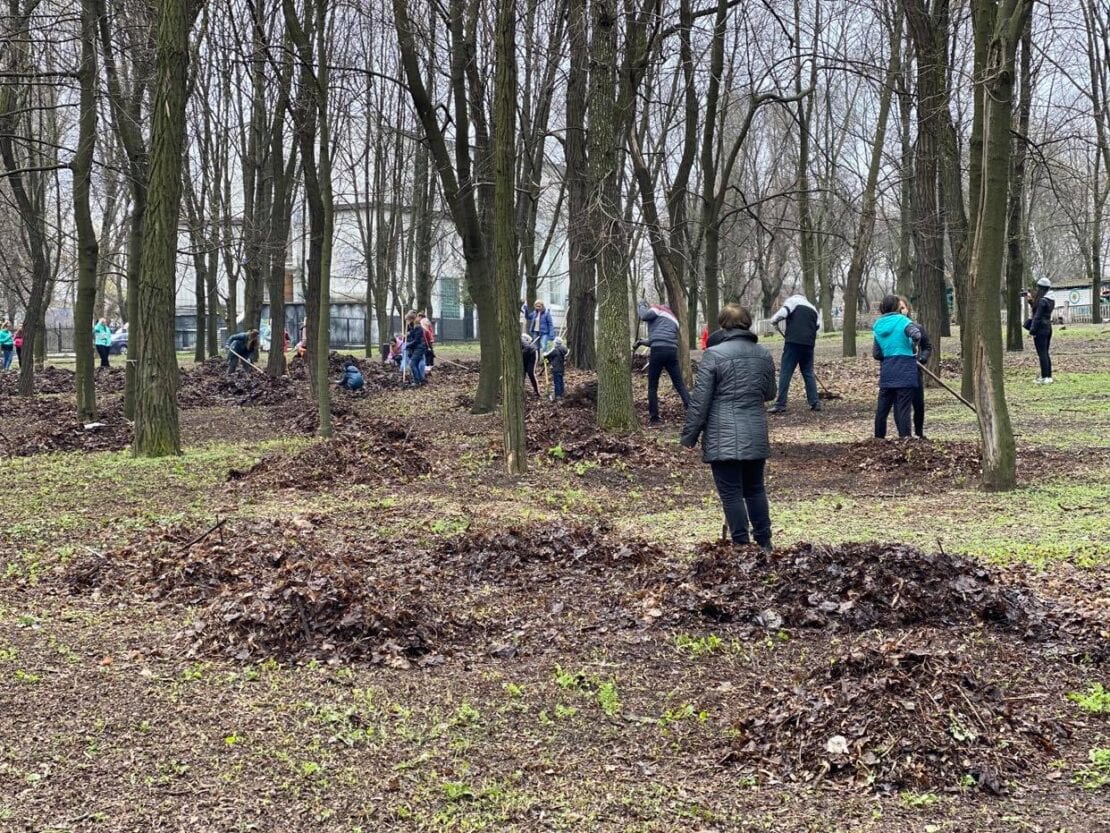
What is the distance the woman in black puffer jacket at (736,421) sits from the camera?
7.66 meters

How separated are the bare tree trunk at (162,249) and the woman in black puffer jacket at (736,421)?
7.69 meters

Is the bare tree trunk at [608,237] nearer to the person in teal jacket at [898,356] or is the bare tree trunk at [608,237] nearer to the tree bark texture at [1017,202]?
the person in teal jacket at [898,356]

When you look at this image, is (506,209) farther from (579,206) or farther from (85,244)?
(85,244)

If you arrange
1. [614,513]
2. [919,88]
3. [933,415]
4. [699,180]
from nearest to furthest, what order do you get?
[614,513] < [933,415] < [919,88] < [699,180]

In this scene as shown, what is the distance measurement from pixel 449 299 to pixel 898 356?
59.6m

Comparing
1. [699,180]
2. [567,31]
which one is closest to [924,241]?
[567,31]

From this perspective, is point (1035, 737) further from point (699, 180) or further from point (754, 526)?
point (699, 180)

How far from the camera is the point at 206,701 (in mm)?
5227

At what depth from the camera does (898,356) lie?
501 inches

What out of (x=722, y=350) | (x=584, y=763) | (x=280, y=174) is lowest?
(x=584, y=763)

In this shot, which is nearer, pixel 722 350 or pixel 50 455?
pixel 722 350

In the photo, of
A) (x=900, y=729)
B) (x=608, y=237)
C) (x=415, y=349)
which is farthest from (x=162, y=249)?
(x=415, y=349)

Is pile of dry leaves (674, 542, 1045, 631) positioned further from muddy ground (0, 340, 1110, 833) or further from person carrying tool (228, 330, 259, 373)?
person carrying tool (228, 330, 259, 373)

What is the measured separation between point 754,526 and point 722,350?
1258mm
